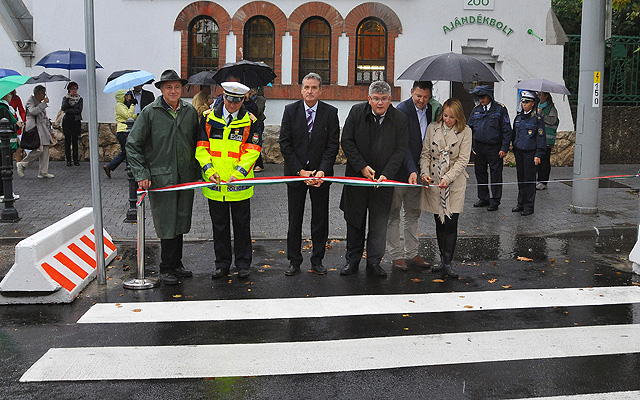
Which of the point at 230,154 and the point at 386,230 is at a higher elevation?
the point at 230,154

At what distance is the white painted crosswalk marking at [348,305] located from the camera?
6.65 m

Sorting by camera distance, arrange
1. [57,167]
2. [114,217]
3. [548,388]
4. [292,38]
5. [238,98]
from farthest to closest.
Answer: [292,38] < [57,167] < [114,217] < [238,98] < [548,388]

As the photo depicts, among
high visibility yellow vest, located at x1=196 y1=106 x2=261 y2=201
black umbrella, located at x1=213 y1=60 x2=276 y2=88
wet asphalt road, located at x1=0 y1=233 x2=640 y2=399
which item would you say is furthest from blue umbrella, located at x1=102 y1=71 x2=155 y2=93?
high visibility yellow vest, located at x1=196 y1=106 x2=261 y2=201

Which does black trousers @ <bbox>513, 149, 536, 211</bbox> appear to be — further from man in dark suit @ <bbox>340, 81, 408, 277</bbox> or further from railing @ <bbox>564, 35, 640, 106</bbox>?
railing @ <bbox>564, 35, 640, 106</bbox>

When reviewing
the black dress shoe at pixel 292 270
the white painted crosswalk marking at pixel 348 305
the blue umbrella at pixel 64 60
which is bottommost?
the white painted crosswalk marking at pixel 348 305

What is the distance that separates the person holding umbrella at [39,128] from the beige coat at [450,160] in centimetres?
897

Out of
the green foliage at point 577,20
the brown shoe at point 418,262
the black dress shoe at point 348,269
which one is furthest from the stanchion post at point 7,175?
the green foliage at point 577,20

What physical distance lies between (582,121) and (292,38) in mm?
7707

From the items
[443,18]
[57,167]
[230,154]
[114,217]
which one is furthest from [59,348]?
[443,18]

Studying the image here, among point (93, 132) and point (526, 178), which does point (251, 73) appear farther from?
point (526, 178)

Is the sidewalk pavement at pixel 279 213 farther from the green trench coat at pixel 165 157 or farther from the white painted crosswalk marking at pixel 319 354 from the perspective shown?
the white painted crosswalk marking at pixel 319 354

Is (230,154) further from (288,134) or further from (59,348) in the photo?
(59,348)

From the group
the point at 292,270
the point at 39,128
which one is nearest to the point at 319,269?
the point at 292,270

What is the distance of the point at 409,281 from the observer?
7.99m
